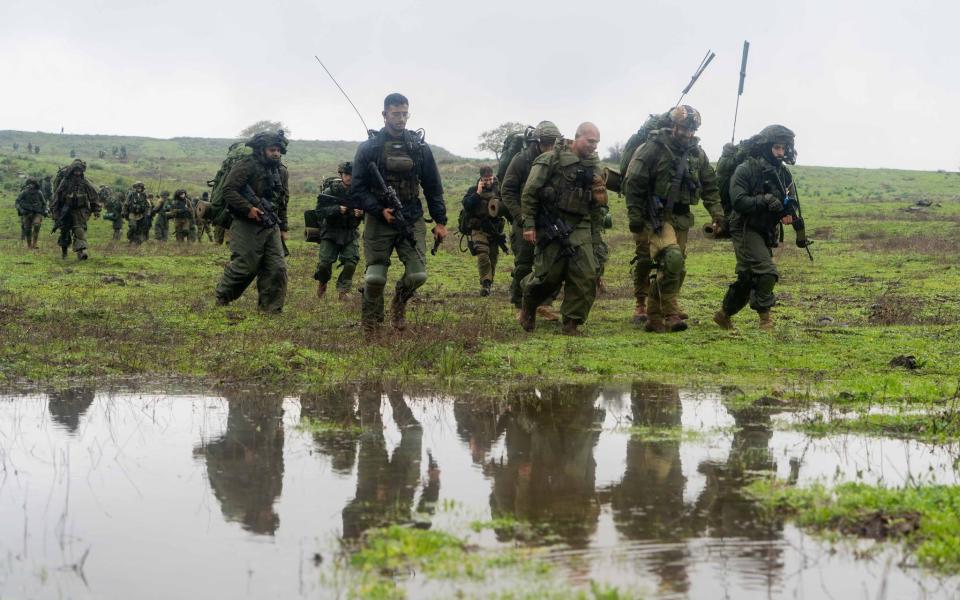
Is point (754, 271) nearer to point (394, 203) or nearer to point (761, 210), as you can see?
point (761, 210)

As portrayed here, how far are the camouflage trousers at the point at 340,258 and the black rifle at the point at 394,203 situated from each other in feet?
16.7

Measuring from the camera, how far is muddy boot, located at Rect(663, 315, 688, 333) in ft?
40.0

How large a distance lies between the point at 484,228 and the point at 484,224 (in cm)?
8

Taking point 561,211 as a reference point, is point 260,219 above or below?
below

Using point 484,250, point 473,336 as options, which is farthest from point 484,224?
point 473,336

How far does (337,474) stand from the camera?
5.70 m

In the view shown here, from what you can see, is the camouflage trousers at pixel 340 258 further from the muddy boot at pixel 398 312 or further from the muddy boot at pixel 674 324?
the muddy boot at pixel 674 324

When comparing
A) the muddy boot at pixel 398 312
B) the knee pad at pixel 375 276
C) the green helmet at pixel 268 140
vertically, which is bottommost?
the muddy boot at pixel 398 312

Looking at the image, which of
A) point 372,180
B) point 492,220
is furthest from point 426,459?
point 492,220

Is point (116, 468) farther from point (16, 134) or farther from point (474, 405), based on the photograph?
point (16, 134)

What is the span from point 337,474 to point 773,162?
7375mm

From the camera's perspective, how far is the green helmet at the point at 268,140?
1293 cm

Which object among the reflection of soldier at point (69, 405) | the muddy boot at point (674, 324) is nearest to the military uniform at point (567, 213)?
the muddy boot at point (674, 324)

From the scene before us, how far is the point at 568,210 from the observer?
1170 cm
